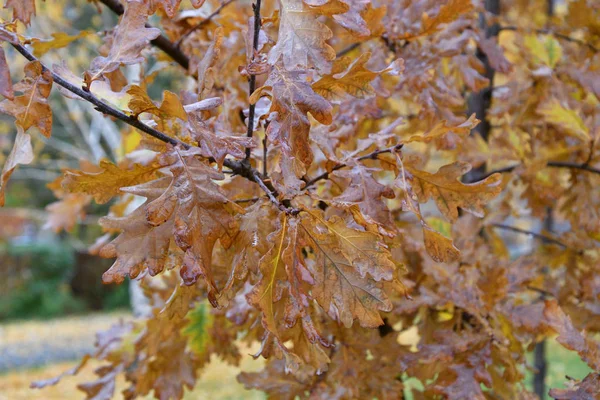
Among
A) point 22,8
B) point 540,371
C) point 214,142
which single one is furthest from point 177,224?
point 540,371

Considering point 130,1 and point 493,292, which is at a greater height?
point 130,1

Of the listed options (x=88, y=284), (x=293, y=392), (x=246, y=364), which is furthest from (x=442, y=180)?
(x=88, y=284)

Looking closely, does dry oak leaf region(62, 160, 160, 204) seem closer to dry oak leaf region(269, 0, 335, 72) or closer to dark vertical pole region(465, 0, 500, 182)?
dry oak leaf region(269, 0, 335, 72)

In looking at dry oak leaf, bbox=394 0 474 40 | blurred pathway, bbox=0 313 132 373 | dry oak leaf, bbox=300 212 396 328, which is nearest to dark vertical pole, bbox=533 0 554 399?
dry oak leaf, bbox=394 0 474 40

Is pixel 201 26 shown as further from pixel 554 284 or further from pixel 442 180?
pixel 554 284

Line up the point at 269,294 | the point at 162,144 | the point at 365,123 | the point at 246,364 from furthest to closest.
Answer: the point at 246,364 < the point at 365,123 < the point at 162,144 < the point at 269,294

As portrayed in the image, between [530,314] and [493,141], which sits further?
[493,141]

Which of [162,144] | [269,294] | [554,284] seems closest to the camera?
[269,294]

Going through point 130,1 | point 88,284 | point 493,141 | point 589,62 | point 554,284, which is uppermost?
point 130,1
